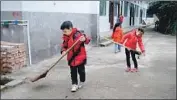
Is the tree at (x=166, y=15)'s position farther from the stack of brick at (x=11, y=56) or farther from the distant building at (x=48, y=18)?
the stack of brick at (x=11, y=56)

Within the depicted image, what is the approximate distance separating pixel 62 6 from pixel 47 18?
1275 millimetres

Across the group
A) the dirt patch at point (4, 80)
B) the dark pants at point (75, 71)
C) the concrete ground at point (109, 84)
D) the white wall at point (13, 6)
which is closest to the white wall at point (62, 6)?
the white wall at point (13, 6)

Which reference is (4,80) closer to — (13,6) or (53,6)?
(13,6)

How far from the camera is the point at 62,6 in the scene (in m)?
10.8

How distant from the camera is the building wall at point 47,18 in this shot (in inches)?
340

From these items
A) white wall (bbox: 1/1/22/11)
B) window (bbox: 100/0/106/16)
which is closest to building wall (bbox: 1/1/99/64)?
white wall (bbox: 1/1/22/11)

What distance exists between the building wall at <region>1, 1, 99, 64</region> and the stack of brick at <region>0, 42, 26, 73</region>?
1097 mm

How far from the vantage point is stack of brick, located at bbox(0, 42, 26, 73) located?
7.25 meters

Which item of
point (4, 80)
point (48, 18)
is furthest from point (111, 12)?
point (4, 80)

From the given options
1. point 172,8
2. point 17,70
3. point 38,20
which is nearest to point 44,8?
point 38,20

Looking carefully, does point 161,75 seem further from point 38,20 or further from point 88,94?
point 38,20

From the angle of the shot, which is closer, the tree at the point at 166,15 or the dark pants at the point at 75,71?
the dark pants at the point at 75,71

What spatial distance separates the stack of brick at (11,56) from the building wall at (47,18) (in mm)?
1097

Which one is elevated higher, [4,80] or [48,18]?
[48,18]
